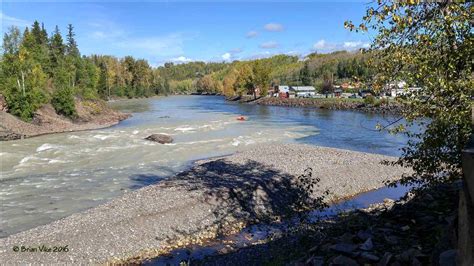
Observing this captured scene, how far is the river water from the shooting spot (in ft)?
68.9

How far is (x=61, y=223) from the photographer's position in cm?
1719

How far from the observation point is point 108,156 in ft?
110

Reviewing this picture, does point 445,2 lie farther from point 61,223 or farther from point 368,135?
point 368,135

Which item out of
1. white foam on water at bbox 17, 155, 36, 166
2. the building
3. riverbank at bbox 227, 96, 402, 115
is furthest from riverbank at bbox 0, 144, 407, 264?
the building

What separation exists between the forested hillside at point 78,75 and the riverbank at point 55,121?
157 cm

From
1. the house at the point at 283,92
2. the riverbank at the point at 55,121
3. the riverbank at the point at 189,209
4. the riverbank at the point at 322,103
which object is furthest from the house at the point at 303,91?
the riverbank at the point at 189,209

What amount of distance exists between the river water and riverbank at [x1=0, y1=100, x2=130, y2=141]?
3322 mm

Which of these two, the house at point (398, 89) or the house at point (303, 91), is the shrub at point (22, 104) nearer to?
the house at point (398, 89)

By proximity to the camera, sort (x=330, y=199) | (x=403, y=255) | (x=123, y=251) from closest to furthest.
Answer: (x=403, y=255)
(x=123, y=251)
(x=330, y=199)

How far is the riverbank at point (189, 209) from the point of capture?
48.6 ft

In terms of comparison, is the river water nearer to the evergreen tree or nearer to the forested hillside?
the forested hillside

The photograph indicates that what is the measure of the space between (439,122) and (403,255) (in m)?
3.27

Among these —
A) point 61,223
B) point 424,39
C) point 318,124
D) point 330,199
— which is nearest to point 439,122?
point 424,39

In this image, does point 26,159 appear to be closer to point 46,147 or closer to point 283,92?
point 46,147
